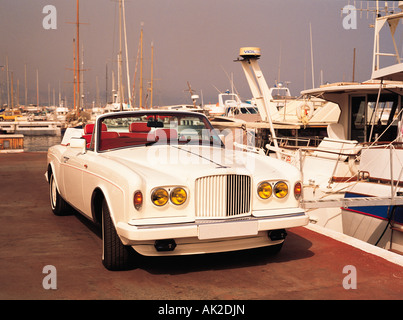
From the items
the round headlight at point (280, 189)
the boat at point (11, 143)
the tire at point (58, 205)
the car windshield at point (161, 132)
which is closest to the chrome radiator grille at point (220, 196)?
the round headlight at point (280, 189)

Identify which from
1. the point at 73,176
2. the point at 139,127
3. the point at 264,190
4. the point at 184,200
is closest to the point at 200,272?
the point at 184,200

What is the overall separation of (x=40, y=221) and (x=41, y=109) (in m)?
95.2

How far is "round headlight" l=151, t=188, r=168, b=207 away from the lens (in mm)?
4207

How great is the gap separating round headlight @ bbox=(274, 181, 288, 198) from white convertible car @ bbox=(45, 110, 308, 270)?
1 centimetres

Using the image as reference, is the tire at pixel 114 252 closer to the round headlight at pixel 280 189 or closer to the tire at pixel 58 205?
the round headlight at pixel 280 189

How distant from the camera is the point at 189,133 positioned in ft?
19.9

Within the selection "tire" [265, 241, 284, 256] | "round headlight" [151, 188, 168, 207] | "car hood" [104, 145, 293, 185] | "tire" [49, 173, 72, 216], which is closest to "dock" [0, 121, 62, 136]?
"tire" [49, 173, 72, 216]

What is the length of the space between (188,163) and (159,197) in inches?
26.4

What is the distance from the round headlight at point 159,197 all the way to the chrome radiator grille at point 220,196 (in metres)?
0.30
